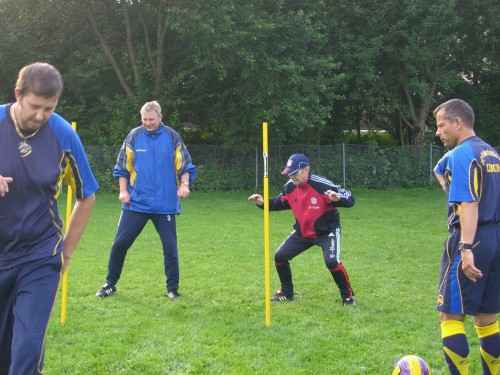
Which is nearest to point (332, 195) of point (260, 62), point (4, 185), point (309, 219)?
point (309, 219)

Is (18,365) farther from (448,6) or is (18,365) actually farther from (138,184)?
(448,6)

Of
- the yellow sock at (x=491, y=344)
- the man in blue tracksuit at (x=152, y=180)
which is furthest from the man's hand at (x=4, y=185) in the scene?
the man in blue tracksuit at (x=152, y=180)

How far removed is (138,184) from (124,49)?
740 inches

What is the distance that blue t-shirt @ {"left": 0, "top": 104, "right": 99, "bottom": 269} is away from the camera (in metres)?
3.29

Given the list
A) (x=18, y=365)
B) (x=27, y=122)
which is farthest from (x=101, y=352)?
(x=27, y=122)

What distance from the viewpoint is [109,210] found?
17.1 meters

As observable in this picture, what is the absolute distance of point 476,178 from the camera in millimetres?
4207

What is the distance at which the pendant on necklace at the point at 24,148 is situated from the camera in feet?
10.8

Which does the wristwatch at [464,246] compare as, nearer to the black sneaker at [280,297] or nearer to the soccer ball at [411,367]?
the soccer ball at [411,367]

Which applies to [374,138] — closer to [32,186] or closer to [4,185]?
[32,186]

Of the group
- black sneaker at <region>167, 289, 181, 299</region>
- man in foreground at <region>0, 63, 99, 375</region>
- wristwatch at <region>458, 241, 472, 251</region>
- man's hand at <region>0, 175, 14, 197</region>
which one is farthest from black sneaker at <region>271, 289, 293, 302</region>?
man's hand at <region>0, 175, 14, 197</region>

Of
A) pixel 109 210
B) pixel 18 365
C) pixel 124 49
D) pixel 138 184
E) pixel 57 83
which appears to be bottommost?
pixel 109 210

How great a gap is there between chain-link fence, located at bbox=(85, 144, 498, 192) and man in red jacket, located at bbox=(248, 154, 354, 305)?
14568 mm

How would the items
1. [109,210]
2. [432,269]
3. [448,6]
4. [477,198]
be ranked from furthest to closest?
[448,6] < [109,210] < [432,269] < [477,198]
